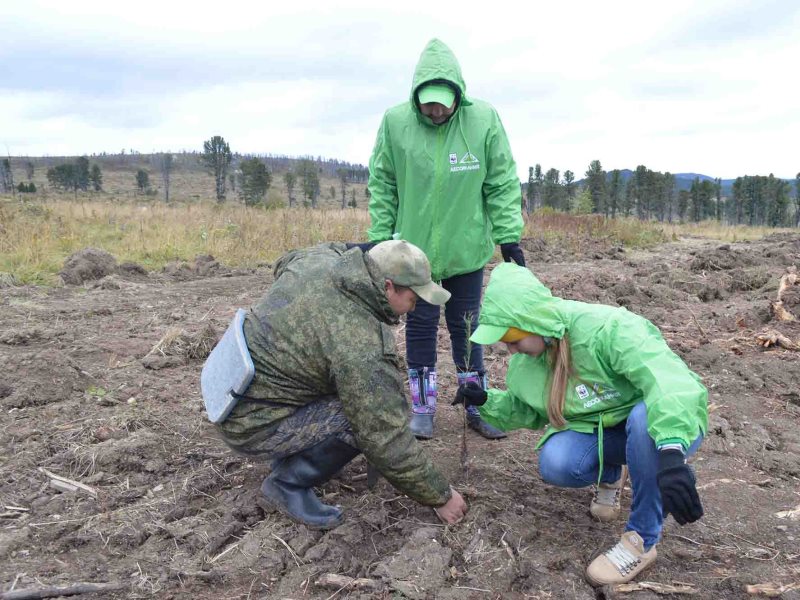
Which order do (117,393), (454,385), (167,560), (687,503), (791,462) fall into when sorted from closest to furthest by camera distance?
(687,503) < (167,560) < (791,462) < (117,393) < (454,385)

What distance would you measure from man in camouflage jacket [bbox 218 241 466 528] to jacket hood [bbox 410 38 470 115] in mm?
1023

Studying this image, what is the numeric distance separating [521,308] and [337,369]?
0.68 meters

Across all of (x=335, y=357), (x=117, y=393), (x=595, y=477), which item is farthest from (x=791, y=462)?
(x=117, y=393)

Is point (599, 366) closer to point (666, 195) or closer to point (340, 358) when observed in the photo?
point (340, 358)

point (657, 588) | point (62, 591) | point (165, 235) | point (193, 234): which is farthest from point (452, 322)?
point (193, 234)

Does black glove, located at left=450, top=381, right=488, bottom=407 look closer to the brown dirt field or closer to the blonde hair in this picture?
the blonde hair

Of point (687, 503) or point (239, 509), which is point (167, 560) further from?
point (687, 503)

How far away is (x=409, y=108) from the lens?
123 inches

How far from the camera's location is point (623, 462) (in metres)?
2.48

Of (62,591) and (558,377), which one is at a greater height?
(558,377)

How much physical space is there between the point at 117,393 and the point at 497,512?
2.49 m

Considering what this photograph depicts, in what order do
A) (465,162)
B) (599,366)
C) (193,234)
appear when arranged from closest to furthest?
(599,366) → (465,162) → (193,234)

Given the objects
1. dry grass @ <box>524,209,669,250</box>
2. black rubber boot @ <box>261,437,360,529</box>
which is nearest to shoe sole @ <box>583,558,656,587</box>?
black rubber boot @ <box>261,437,360,529</box>

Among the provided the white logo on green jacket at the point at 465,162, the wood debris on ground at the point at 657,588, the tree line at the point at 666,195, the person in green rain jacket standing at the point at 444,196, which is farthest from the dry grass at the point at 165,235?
the tree line at the point at 666,195
